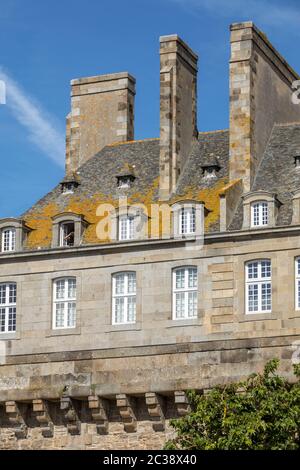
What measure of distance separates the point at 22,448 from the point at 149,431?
4350mm

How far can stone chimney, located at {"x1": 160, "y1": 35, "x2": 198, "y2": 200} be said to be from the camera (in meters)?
77.3

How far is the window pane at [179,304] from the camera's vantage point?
240 feet

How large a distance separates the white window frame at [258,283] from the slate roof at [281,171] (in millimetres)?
1467

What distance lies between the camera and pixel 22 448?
7294 cm

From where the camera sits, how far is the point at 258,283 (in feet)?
236

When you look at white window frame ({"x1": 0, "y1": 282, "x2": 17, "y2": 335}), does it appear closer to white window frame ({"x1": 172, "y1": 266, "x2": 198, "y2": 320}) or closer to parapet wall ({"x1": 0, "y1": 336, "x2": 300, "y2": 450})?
parapet wall ({"x1": 0, "y1": 336, "x2": 300, "y2": 450})

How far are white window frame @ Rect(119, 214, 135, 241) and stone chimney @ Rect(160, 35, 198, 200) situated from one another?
7.01 feet

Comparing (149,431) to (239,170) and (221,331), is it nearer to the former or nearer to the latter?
(221,331)

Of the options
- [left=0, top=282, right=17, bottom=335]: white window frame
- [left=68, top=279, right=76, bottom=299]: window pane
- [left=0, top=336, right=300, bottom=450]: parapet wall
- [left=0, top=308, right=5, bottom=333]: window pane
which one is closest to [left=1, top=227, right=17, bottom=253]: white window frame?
[left=0, top=282, right=17, bottom=335]: white window frame

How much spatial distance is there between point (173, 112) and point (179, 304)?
7.96 meters

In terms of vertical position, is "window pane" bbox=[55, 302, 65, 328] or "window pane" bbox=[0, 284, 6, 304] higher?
"window pane" bbox=[0, 284, 6, 304]

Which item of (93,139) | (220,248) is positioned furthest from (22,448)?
(93,139)

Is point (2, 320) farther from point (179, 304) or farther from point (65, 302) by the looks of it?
point (179, 304)

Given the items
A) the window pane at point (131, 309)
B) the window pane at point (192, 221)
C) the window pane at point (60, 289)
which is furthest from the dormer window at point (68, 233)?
the window pane at point (192, 221)
